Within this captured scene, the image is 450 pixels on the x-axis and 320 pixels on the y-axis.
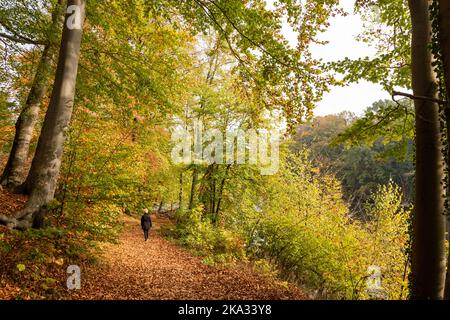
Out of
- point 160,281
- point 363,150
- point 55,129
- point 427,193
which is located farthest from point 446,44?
point 363,150

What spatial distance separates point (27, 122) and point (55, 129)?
11.9 feet

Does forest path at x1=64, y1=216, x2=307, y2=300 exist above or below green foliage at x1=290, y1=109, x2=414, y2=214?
below

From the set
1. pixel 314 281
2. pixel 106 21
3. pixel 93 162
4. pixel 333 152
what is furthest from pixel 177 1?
pixel 333 152

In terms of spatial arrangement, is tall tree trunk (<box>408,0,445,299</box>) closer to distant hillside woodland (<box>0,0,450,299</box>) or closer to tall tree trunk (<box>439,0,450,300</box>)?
distant hillside woodland (<box>0,0,450,299</box>)

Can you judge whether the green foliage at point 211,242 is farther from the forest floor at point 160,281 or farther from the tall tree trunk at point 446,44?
the tall tree trunk at point 446,44

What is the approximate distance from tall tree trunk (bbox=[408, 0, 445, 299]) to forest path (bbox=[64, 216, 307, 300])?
9.67ft

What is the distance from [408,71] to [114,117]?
31.4 ft

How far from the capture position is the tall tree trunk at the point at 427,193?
4.79m

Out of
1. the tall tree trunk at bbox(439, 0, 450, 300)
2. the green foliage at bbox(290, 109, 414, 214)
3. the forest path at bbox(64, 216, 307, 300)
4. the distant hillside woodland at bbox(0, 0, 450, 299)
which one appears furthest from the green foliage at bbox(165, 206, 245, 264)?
the tall tree trunk at bbox(439, 0, 450, 300)

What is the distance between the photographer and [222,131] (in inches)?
532

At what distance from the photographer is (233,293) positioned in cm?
662

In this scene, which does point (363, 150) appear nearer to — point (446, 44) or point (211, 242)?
point (211, 242)

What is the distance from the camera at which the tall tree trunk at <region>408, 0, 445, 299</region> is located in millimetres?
4789
